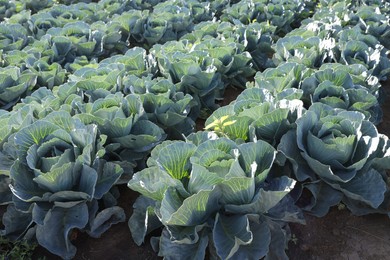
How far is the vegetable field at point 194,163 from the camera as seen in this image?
2400 millimetres

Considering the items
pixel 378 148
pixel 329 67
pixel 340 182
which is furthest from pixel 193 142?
pixel 329 67

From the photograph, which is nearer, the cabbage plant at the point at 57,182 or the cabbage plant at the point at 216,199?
the cabbage plant at the point at 216,199

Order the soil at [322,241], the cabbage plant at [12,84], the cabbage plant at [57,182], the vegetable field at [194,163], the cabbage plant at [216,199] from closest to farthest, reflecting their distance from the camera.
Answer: the cabbage plant at [216,199]
the vegetable field at [194,163]
the cabbage plant at [57,182]
the soil at [322,241]
the cabbage plant at [12,84]

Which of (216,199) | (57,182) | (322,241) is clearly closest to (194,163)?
(216,199)

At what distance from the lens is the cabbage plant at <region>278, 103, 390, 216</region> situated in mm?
Answer: 2680

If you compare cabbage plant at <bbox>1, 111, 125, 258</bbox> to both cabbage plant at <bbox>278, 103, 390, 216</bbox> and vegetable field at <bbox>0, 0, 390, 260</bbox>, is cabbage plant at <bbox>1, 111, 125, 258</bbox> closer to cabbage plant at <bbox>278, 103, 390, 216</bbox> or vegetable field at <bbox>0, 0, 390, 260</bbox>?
vegetable field at <bbox>0, 0, 390, 260</bbox>

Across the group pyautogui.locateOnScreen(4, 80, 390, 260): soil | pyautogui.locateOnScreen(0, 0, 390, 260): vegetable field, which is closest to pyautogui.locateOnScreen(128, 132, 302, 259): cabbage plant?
Answer: pyautogui.locateOnScreen(0, 0, 390, 260): vegetable field

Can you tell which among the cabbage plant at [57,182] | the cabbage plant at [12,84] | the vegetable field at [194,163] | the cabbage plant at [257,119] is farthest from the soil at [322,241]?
the cabbage plant at [12,84]

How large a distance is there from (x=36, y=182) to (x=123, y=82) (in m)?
1.33

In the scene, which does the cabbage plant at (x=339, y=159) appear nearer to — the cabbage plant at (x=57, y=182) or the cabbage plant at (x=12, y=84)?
the cabbage plant at (x=57, y=182)

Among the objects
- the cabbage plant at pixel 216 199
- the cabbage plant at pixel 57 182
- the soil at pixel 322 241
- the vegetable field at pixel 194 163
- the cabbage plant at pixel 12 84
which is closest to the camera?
the cabbage plant at pixel 216 199

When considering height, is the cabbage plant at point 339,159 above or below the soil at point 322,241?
above

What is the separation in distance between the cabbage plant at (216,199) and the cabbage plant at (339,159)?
1.17 ft

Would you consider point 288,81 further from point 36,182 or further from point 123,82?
point 36,182
